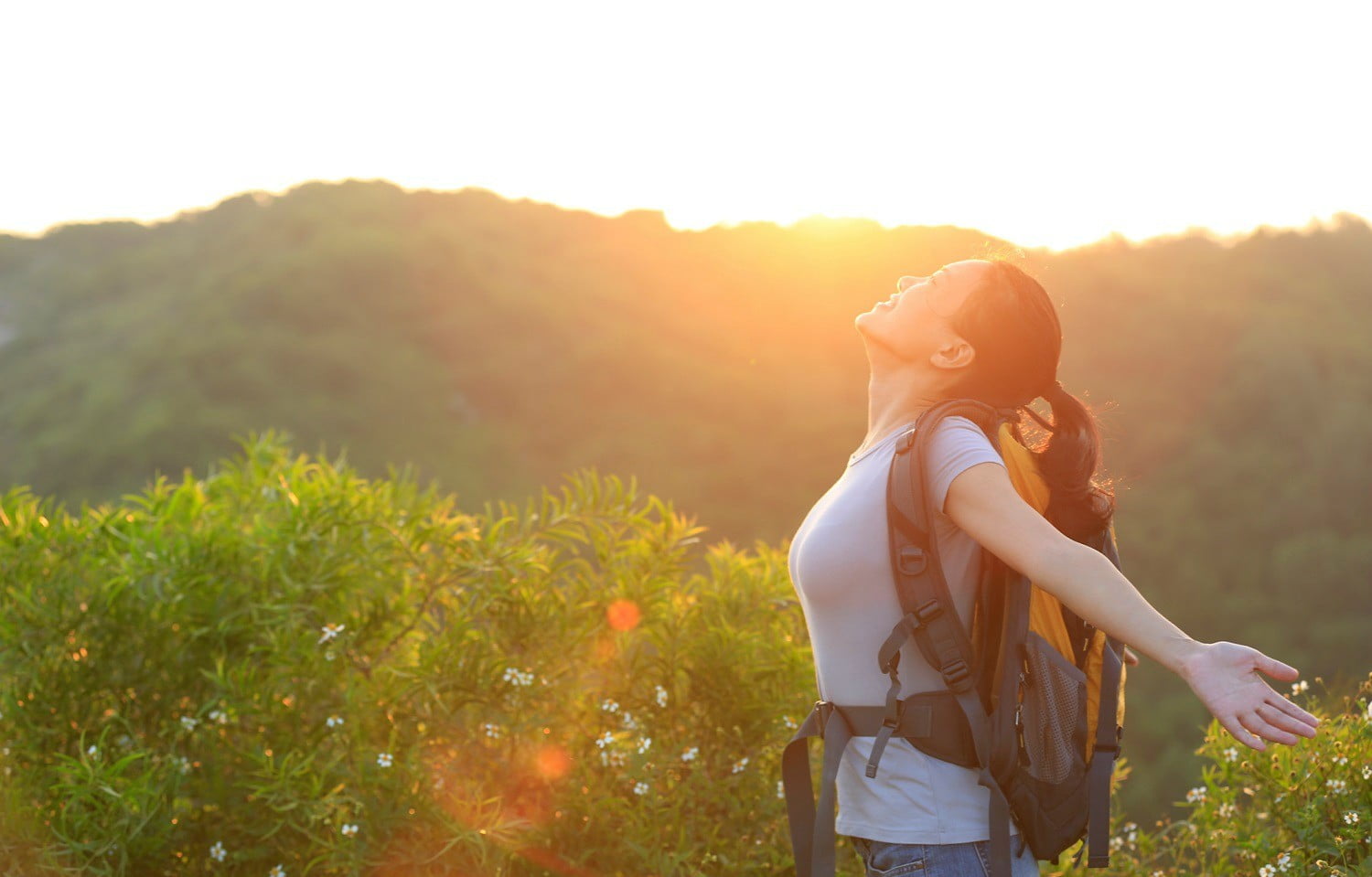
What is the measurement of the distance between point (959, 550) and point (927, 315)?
0.36 metres

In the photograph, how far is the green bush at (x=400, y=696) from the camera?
2.70 meters

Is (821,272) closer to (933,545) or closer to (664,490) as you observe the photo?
(664,490)

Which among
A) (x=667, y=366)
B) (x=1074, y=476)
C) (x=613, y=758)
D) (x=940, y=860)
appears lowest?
(x=667, y=366)

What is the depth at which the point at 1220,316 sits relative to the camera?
24.1 metres

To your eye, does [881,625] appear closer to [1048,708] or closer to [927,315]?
[1048,708]

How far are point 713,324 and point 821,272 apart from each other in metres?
7.95

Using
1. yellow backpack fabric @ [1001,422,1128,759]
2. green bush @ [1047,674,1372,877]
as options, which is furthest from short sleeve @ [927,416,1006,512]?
green bush @ [1047,674,1372,877]

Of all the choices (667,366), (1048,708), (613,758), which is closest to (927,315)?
(1048,708)

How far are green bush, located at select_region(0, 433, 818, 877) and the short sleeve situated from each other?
60.7 inches

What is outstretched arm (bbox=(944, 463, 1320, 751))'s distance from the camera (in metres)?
1.19

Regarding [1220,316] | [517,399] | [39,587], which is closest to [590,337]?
A: [517,399]

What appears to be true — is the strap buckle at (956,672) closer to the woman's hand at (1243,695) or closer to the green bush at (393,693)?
the woman's hand at (1243,695)

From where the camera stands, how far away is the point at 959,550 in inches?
56.2

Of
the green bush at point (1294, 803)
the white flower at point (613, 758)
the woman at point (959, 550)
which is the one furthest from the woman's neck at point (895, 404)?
the white flower at point (613, 758)
